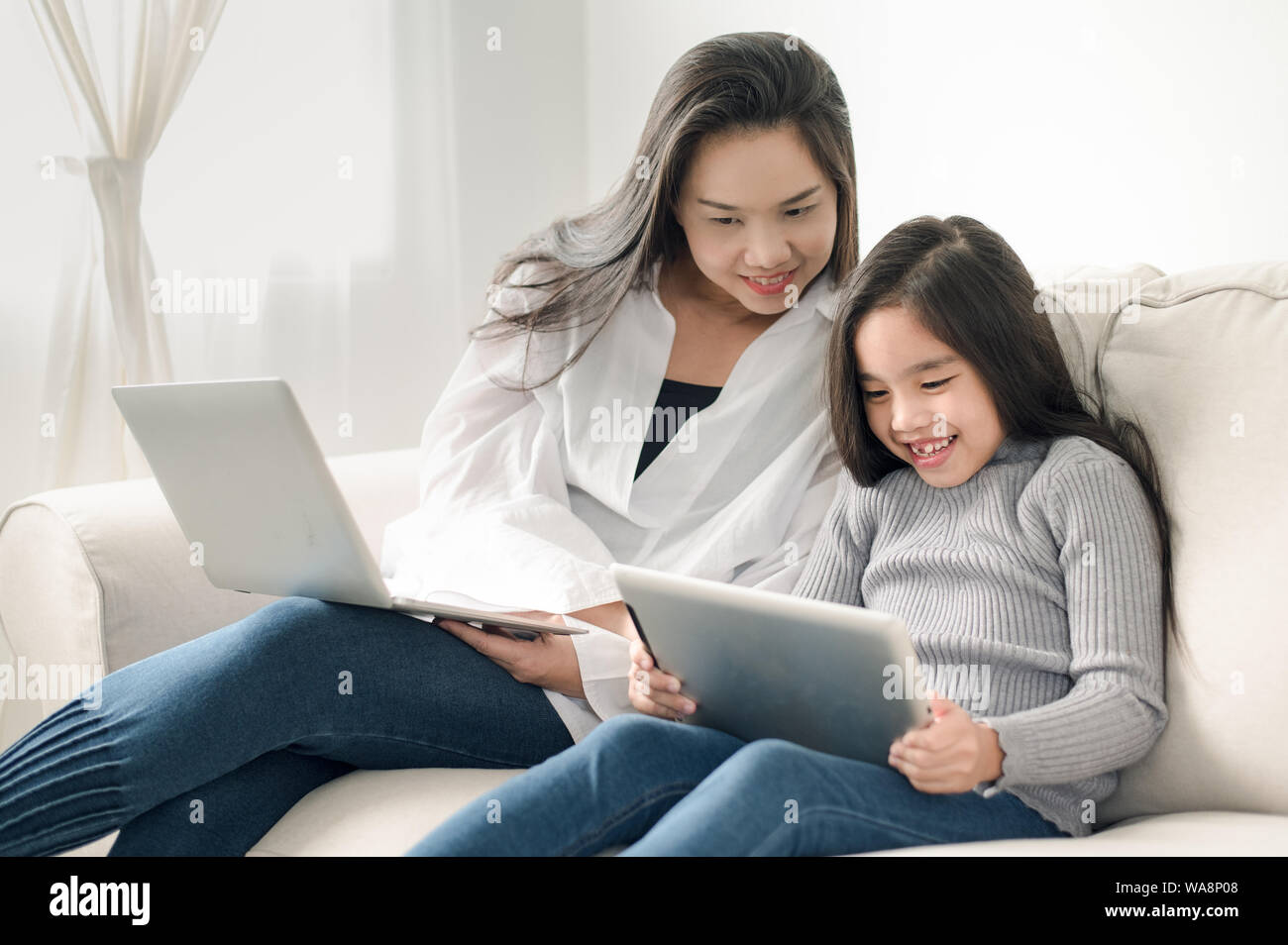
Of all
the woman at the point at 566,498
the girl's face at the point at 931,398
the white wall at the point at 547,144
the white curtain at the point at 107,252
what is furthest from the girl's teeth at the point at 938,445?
the white curtain at the point at 107,252

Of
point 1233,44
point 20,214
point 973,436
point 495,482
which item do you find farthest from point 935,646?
point 20,214

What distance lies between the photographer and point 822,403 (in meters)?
1.50

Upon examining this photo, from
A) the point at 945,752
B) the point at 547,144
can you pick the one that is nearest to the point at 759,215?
the point at 945,752

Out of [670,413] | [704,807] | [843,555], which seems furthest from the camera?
[670,413]

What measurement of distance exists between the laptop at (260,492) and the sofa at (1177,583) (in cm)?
22

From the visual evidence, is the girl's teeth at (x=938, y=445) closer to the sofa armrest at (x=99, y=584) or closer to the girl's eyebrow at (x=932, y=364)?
the girl's eyebrow at (x=932, y=364)

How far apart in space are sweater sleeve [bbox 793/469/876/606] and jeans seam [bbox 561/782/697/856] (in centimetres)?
37

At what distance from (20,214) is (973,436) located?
1.89 meters

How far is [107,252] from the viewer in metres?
2.33

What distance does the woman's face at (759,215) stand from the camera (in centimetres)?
145

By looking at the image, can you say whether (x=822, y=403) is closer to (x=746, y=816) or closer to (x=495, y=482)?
(x=495, y=482)

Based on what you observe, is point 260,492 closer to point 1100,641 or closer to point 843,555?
point 843,555

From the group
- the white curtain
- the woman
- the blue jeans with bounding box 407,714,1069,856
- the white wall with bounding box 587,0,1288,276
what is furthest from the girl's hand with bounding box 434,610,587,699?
the white curtain

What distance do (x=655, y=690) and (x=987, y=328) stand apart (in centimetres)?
52
